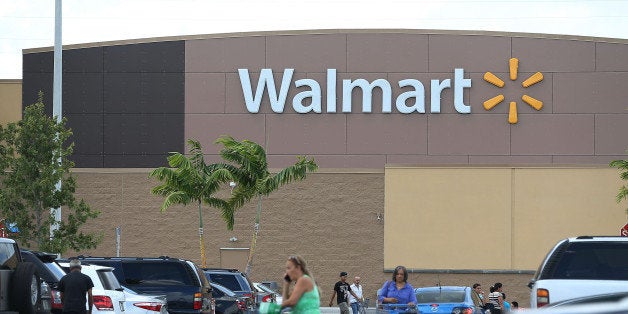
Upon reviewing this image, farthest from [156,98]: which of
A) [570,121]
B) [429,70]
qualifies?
[570,121]

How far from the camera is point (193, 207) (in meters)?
48.8

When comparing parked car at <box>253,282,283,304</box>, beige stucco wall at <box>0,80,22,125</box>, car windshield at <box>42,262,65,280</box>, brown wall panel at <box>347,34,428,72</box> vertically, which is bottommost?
parked car at <box>253,282,283,304</box>

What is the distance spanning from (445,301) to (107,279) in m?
7.98

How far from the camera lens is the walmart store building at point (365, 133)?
1869 inches

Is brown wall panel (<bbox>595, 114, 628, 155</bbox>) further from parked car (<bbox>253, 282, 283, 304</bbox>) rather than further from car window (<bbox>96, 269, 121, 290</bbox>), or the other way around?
car window (<bbox>96, 269, 121, 290</bbox>)

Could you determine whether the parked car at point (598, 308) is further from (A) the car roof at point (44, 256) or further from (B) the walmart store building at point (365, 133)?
(B) the walmart store building at point (365, 133)

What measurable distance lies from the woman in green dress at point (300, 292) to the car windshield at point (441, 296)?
1267 centimetres

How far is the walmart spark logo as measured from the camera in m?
48.4

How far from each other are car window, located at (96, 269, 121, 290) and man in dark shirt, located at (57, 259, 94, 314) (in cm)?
150

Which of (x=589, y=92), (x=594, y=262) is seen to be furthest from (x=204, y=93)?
(x=594, y=262)

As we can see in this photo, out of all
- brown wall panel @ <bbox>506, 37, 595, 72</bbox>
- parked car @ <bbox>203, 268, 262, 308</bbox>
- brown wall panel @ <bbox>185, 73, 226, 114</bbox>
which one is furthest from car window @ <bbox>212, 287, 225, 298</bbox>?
brown wall panel @ <bbox>506, 37, 595, 72</bbox>

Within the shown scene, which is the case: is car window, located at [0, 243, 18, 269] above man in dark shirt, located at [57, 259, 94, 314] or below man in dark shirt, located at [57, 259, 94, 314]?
above

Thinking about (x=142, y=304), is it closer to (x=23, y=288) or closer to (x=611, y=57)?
(x=23, y=288)

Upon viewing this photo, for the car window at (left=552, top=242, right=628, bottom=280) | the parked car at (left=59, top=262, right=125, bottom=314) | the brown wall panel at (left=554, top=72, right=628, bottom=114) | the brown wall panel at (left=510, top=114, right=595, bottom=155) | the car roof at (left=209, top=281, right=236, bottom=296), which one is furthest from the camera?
the brown wall panel at (left=510, top=114, right=595, bottom=155)
